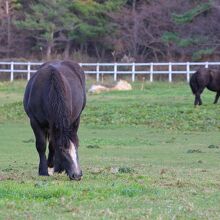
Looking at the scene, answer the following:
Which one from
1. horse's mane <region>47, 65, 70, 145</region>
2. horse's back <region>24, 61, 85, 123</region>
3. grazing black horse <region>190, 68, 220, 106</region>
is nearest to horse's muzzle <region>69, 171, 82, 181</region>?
horse's mane <region>47, 65, 70, 145</region>

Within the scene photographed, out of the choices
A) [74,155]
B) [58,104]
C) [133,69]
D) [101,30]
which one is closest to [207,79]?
[133,69]

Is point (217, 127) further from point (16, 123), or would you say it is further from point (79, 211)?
point (79, 211)

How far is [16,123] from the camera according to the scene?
29703 millimetres

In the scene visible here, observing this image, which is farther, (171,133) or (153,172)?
(171,133)

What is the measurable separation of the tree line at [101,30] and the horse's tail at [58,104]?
4495 cm

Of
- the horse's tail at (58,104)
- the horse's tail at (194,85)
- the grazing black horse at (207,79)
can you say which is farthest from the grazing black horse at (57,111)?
the grazing black horse at (207,79)

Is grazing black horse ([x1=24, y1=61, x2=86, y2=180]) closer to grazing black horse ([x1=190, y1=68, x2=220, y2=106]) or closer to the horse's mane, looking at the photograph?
the horse's mane

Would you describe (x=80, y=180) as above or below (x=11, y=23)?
below

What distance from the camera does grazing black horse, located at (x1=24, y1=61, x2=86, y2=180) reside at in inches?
459

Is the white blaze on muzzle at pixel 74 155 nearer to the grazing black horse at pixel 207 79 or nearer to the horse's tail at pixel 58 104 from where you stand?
the horse's tail at pixel 58 104

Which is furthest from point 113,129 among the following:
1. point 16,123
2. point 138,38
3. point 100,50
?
point 100,50

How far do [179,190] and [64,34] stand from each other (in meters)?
55.9

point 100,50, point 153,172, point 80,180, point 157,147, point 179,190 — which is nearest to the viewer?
point 179,190

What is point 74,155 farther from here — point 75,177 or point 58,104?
point 58,104
